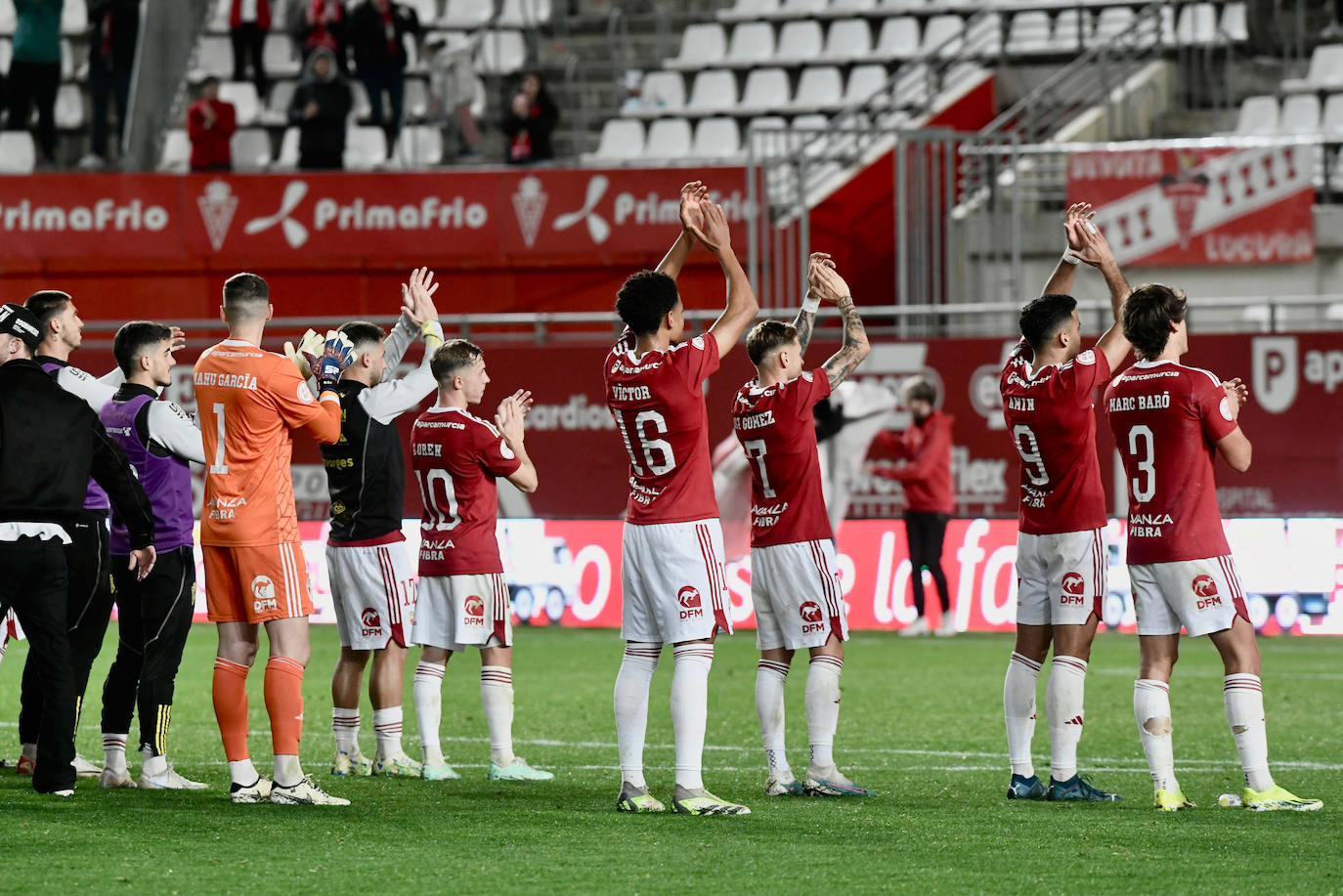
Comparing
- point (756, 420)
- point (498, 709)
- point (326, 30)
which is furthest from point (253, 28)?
point (756, 420)

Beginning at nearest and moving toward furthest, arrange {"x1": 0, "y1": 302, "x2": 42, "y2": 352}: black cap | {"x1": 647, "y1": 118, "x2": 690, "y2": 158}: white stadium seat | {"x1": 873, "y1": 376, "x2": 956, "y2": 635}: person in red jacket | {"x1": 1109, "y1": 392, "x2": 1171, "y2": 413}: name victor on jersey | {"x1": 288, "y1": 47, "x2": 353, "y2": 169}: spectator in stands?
{"x1": 1109, "y1": 392, "x2": 1171, "y2": 413}: name victor on jersey → {"x1": 0, "y1": 302, "x2": 42, "y2": 352}: black cap → {"x1": 873, "y1": 376, "x2": 956, "y2": 635}: person in red jacket → {"x1": 288, "y1": 47, "x2": 353, "y2": 169}: spectator in stands → {"x1": 647, "y1": 118, "x2": 690, "y2": 158}: white stadium seat

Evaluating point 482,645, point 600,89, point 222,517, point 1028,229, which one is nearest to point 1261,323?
point 1028,229

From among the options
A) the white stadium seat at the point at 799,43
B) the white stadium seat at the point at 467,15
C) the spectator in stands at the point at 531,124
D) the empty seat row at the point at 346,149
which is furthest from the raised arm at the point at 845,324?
the white stadium seat at the point at 467,15

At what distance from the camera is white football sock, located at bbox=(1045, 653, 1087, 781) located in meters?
8.25

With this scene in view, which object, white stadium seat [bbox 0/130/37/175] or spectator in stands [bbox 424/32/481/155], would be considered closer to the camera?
spectator in stands [bbox 424/32/481/155]

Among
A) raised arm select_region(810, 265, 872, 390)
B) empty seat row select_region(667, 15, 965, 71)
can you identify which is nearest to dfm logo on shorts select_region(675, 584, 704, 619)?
raised arm select_region(810, 265, 872, 390)

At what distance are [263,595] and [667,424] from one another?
73.6 inches

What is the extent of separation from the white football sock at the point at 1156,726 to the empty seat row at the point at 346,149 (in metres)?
17.0

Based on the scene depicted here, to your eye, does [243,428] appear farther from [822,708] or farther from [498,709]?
[822,708]

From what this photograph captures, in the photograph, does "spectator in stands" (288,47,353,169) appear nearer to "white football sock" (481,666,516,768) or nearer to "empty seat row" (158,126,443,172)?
"empty seat row" (158,126,443,172)

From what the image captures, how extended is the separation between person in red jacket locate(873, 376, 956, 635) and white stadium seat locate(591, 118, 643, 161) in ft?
27.8

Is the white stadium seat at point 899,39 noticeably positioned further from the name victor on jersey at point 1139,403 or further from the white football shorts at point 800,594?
the name victor on jersey at point 1139,403

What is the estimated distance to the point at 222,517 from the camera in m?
8.05

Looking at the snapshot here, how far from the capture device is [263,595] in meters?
8.02
